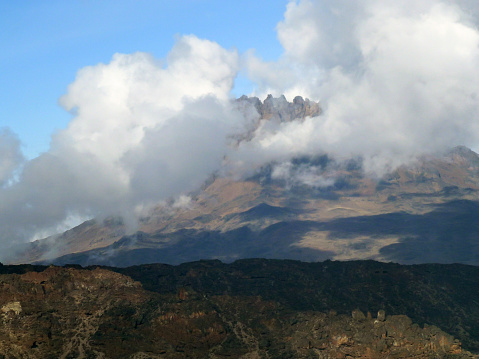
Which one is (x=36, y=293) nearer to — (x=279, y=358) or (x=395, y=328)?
(x=279, y=358)

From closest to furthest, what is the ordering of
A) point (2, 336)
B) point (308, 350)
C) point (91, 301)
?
point (2, 336) < point (308, 350) < point (91, 301)

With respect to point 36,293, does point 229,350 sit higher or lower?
lower

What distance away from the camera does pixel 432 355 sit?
169 meters

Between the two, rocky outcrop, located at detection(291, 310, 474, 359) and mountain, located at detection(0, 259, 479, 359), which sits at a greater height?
mountain, located at detection(0, 259, 479, 359)

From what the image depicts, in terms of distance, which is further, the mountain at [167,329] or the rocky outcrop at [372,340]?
the rocky outcrop at [372,340]

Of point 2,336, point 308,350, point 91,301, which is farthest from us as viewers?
point 91,301

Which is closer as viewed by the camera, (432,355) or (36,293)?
(432,355)

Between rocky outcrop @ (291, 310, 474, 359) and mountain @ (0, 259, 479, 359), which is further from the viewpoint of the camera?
rocky outcrop @ (291, 310, 474, 359)

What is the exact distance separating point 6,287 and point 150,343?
45789 mm

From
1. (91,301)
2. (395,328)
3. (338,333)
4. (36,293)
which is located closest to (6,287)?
(36,293)

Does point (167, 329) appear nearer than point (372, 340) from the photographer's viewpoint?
No

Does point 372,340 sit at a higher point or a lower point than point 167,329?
lower

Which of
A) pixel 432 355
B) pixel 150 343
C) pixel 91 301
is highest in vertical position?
pixel 91 301

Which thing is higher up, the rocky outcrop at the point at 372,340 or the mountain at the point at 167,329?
the mountain at the point at 167,329
